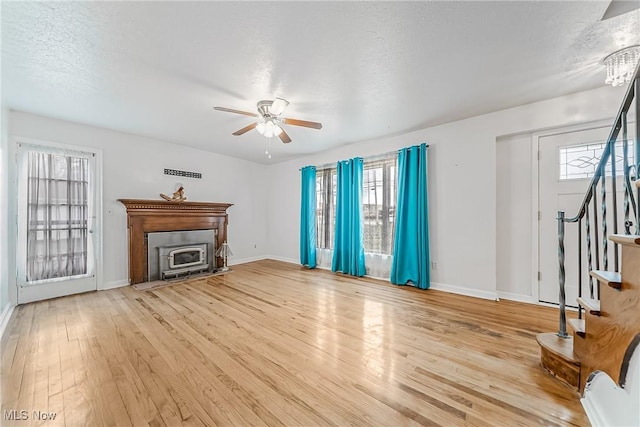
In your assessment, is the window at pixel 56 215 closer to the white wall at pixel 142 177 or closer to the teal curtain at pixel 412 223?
the white wall at pixel 142 177

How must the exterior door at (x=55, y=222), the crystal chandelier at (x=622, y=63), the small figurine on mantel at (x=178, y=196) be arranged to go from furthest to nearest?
1. the small figurine on mantel at (x=178, y=196)
2. the exterior door at (x=55, y=222)
3. the crystal chandelier at (x=622, y=63)

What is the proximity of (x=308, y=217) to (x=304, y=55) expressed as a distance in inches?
143

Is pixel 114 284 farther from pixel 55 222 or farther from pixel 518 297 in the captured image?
pixel 518 297

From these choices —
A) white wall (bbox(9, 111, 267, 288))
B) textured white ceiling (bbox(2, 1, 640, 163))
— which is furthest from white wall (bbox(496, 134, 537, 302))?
white wall (bbox(9, 111, 267, 288))

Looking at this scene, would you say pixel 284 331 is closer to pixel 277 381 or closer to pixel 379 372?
pixel 277 381

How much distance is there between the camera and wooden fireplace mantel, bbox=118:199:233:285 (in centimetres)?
408

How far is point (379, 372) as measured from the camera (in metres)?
1.80

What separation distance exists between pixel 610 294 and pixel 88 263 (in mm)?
5816

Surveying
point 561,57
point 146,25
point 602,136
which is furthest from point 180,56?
point 602,136

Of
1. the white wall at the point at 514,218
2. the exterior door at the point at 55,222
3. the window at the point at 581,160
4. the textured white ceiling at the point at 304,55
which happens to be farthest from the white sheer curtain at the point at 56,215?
the window at the point at 581,160

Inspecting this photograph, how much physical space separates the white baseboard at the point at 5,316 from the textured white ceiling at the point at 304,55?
247cm

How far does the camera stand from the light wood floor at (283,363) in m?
1.44

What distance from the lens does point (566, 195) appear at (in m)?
2.90
